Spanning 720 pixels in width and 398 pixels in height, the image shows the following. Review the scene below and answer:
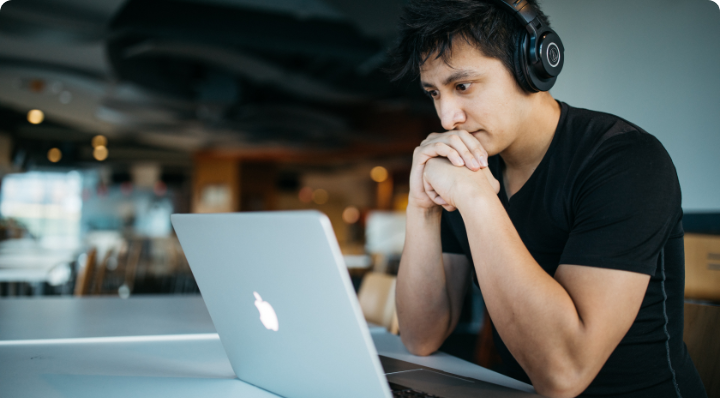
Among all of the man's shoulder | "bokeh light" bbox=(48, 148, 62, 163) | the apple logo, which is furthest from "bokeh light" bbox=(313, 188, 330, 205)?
the apple logo

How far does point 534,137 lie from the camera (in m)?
1.11

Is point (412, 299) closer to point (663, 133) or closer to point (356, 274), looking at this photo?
point (663, 133)

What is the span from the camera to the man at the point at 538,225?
823 mm

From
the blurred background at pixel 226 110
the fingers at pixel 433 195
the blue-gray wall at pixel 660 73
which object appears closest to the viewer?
the fingers at pixel 433 195

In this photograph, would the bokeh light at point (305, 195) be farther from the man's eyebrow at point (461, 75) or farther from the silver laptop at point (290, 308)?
the silver laptop at point (290, 308)

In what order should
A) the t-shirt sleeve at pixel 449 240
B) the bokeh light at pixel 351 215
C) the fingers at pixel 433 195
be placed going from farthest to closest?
the bokeh light at pixel 351 215 → the t-shirt sleeve at pixel 449 240 → the fingers at pixel 433 195

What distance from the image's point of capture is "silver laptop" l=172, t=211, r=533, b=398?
0.58m

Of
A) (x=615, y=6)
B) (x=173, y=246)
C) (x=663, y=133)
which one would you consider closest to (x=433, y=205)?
(x=663, y=133)

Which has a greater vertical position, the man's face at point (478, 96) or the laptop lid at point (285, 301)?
the man's face at point (478, 96)

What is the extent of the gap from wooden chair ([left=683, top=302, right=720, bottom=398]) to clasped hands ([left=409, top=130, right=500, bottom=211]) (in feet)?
2.01

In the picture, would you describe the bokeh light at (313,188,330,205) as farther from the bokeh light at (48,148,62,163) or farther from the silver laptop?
the silver laptop

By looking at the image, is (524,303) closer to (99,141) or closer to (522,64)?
(522,64)

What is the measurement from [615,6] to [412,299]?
1441 millimetres

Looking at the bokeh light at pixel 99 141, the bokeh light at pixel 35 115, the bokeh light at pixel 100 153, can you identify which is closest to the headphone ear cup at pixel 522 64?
the bokeh light at pixel 35 115
